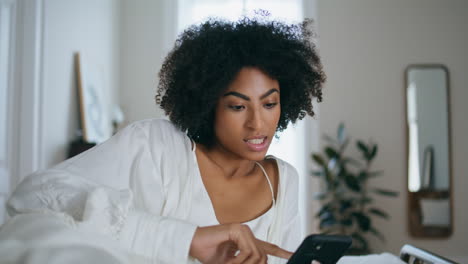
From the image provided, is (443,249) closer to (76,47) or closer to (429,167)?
(429,167)

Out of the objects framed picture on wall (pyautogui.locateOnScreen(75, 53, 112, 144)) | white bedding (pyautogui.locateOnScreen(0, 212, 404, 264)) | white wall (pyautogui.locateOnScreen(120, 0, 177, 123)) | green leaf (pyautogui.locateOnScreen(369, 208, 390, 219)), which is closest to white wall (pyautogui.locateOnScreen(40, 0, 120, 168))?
framed picture on wall (pyautogui.locateOnScreen(75, 53, 112, 144))

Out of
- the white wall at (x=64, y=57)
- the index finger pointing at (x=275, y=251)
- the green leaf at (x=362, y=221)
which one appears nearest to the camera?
the index finger pointing at (x=275, y=251)

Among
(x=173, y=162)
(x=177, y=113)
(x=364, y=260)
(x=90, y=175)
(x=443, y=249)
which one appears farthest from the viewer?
(x=443, y=249)

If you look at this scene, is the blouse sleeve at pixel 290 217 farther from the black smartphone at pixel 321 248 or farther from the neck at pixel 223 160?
the black smartphone at pixel 321 248

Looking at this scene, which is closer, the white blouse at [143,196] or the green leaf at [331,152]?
the white blouse at [143,196]

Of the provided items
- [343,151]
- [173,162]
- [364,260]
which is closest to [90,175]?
[173,162]

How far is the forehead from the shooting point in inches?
48.7

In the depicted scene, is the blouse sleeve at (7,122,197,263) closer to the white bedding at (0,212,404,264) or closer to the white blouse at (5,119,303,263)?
the white blouse at (5,119,303,263)

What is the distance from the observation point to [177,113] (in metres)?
1.31

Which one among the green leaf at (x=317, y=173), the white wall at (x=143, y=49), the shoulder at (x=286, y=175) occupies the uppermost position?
the white wall at (x=143, y=49)

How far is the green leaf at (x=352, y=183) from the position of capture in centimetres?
416

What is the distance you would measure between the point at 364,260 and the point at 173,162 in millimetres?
825

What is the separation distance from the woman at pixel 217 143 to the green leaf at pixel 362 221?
2886 millimetres

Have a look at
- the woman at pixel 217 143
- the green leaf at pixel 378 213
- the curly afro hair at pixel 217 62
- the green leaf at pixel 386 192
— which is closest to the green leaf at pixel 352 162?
the green leaf at pixel 386 192
